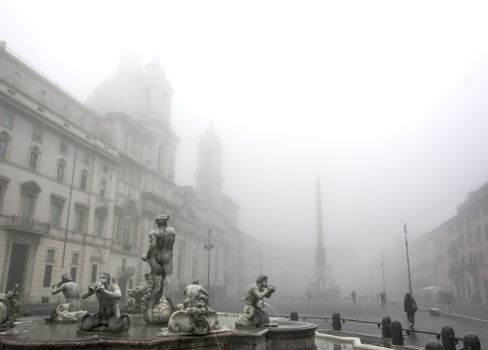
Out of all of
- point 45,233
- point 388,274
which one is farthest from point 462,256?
point 388,274

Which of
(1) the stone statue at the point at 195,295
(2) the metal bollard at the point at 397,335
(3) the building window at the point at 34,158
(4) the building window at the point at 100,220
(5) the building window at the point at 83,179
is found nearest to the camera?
(1) the stone statue at the point at 195,295

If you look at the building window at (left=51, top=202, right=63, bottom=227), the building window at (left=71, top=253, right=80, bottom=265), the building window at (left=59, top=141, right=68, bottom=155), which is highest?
the building window at (left=59, top=141, right=68, bottom=155)

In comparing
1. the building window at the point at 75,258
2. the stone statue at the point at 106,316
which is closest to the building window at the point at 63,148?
the building window at the point at 75,258

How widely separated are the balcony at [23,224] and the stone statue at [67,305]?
2050 centimetres

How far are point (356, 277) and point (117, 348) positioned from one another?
14811 centimetres

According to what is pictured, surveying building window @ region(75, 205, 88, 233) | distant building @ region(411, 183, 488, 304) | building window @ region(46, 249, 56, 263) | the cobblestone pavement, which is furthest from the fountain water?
distant building @ region(411, 183, 488, 304)

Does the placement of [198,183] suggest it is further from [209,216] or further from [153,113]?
[153,113]

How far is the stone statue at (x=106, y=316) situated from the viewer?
812 cm

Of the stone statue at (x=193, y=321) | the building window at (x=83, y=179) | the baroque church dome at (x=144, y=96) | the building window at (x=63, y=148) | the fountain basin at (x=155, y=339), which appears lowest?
the fountain basin at (x=155, y=339)

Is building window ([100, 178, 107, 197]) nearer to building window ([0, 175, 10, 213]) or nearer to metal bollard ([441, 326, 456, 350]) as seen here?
building window ([0, 175, 10, 213])

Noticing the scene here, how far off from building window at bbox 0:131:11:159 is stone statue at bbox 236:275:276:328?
26.0 metres

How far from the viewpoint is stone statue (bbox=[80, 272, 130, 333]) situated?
26.7ft

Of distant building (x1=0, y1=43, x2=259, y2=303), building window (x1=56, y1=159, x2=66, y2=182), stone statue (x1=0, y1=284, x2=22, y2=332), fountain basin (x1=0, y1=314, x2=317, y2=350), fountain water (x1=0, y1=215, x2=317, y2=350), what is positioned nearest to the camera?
fountain basin (x1=0, y1=314, x2=317, y2=350)

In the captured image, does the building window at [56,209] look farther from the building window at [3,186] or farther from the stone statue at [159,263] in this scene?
the stone statue at [159,263]
